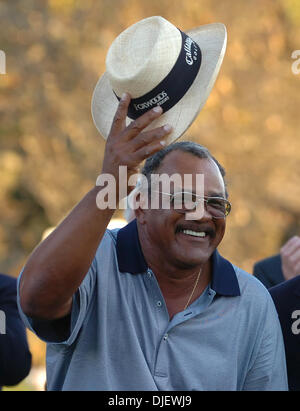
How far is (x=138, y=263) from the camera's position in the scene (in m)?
2.35

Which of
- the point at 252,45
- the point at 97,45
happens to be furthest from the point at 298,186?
the point at 97,45

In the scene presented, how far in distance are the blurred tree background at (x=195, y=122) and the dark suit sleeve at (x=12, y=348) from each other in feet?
17.7

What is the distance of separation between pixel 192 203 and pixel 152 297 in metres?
0.35

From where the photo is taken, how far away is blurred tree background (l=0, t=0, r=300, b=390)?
328 inches

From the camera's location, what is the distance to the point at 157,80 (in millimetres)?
2174

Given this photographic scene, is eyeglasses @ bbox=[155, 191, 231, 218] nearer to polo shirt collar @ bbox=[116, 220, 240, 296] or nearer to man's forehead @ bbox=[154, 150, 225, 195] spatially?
man's forehead @ bbox=[154, 150, 225, 195]

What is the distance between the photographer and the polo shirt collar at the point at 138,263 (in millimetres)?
2344

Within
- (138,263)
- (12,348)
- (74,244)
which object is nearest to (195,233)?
(138,263)

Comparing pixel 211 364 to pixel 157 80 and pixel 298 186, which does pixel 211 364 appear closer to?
pixel 157 80

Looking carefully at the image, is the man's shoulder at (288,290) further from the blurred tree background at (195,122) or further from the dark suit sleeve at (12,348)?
the blurred tree background at (195,122)

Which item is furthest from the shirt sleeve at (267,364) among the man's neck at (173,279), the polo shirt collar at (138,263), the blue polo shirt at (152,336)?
the man's neck at (173,279)

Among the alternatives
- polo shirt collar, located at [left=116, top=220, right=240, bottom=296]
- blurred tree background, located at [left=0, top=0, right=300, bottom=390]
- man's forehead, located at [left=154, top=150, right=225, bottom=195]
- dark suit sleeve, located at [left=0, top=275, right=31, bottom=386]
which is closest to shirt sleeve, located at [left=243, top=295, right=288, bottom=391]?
polo shirt collar, located at [left=116, top=220, right=240, bottom=296]

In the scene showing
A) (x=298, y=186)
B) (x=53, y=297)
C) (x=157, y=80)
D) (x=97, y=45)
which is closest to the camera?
(x=53, y=297)
